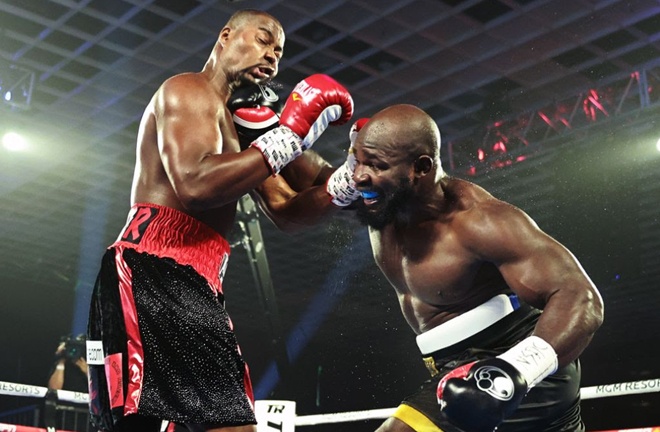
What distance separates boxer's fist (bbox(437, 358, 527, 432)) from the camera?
5.26 ft

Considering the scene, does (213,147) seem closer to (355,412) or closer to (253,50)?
(253,50)

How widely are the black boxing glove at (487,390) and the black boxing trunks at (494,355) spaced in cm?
33

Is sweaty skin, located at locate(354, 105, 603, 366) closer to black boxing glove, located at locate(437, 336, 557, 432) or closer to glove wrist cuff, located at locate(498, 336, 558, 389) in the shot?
glove wrist cuff, located at locate(498, 336, 558, 389)

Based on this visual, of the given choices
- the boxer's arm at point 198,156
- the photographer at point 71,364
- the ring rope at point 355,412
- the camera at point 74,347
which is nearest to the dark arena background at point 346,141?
the ring rope at point 355,412

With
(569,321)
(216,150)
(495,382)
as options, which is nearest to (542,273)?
(569,321)

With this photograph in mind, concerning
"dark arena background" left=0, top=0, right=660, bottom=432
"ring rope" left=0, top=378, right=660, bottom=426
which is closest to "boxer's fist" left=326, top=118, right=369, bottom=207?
"ring rope" left=0, top=378, right=660, bottom=426

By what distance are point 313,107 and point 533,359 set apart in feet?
2.86

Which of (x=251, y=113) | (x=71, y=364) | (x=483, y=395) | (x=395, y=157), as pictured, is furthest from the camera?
(x=71, y=364)

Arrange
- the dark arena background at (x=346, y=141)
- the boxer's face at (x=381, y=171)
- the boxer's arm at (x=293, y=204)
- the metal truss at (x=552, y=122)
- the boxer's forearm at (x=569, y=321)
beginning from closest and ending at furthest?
the boxer's forearm at (x=569, y=321)
the boxer's face at (x=381, y=171)
the boxer's arm at (x=293, y=204)
the dark arena background at (x=346, y=141)
the metal truss at (x=552, y=122)

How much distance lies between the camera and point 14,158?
8336 mm

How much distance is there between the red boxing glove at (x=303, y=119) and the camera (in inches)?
77.7

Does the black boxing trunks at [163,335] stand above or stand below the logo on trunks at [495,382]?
above

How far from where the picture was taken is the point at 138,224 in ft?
6.65

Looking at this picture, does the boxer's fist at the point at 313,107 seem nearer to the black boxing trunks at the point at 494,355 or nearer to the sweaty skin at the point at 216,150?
the sweaty skin at the point at 216,150
